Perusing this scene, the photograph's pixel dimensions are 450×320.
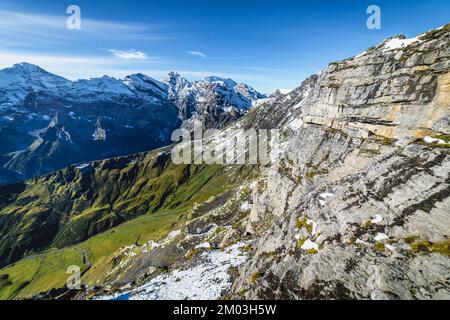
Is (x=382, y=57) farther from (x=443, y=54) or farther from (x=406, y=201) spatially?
(x=406, y=201)

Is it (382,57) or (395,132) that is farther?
(382,57)

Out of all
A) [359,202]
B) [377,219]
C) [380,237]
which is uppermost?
[359,202]

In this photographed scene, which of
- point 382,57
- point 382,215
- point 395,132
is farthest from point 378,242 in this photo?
point 382,57

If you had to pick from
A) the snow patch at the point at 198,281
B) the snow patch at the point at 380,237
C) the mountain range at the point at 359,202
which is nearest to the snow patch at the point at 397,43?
the mountain range at the point at 359,202

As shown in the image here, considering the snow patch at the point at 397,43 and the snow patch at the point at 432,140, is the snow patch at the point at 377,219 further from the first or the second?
the snow patch at the point at 397,43

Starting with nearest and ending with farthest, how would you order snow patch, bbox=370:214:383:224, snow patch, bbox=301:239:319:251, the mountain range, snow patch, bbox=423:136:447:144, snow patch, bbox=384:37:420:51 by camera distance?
the mountain range, snow patch, bbox=370:214:383:224, snow patch, bbox=301:239:319:251, snow patch, bbox=423:136:447:144, snow patch, bbox=384:37:420:51

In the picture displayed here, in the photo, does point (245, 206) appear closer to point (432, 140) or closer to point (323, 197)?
point (323, 197)

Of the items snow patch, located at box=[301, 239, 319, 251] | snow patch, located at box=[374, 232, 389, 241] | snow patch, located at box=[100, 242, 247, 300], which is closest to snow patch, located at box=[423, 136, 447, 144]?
snow patch, located at box=[374, 232, 389, 241]

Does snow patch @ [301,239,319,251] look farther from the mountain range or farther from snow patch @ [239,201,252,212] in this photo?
snow patch @ [239,201,252,212]

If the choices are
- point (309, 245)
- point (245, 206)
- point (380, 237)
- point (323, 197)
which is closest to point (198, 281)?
point (309, 245)
